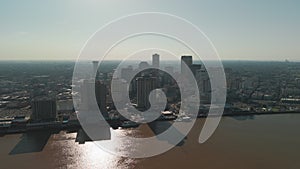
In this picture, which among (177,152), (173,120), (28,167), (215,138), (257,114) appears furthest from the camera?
(257,114)

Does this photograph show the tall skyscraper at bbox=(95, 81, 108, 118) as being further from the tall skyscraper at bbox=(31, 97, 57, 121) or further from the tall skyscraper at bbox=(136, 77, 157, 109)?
the tall skyscraper at bbox=(136, 77, 157, 109)

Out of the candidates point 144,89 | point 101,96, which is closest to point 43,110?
point 101,96

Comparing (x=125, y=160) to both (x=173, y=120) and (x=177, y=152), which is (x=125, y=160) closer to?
(x=177, y=152)

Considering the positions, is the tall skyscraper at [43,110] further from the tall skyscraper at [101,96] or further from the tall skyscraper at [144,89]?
the tall skyscraper at [144,89]

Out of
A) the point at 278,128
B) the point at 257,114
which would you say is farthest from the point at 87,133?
the point at 257,114

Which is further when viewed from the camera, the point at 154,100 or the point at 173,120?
the point at 154,100

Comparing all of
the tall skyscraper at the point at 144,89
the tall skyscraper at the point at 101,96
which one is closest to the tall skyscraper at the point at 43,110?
the tall skyscraper at the point at 101,96
